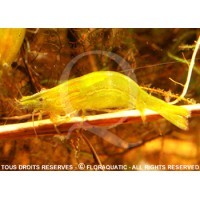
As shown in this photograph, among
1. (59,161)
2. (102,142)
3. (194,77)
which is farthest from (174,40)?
(59,161)

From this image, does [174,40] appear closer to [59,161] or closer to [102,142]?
[102,142]

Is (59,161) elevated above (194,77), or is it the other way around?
(194,77)

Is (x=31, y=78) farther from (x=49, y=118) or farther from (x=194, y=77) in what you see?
(x=194, y=77)

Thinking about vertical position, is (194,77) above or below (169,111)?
above

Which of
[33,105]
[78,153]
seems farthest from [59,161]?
[33,105]
